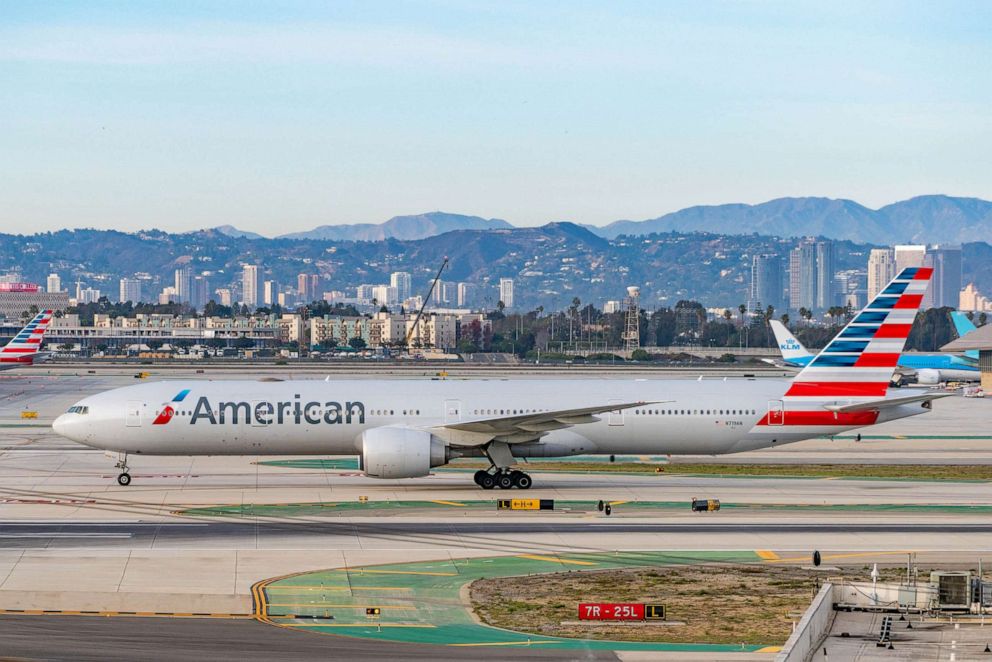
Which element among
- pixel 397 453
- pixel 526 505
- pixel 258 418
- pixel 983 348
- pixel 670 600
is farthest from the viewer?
pixel 983 348

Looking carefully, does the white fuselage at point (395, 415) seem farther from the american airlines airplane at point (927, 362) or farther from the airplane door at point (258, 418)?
the american airlines airplane at point (927, 362)

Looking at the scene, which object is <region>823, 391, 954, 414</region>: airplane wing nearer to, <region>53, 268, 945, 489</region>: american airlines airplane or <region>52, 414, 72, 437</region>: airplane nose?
<region>53, 268, 945, 489</region>: american airlines airplane

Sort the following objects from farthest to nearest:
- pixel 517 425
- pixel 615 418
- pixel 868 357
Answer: pixel 868 357 → pixel 615 418 → pixel 517 425

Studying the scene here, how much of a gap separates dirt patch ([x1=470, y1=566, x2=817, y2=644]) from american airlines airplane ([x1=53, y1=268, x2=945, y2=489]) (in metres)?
14.5

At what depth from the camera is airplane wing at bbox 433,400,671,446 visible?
45469mm

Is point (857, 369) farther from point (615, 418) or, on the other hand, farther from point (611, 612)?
point (611, 612)

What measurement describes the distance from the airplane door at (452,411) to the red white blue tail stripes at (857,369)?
11716 millimetres

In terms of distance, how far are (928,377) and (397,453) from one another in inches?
4099

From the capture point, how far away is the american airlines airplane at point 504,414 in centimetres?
4616

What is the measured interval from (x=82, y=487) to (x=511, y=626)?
2619cm

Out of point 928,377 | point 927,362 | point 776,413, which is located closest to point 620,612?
point 776,413

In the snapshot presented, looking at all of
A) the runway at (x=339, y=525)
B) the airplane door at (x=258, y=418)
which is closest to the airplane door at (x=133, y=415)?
the runway at (x=339, y=525)

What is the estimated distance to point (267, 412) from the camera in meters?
46.3

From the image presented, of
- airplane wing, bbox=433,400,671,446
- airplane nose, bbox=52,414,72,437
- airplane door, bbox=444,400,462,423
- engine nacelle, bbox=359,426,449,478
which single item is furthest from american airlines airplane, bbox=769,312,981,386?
airplane nose, bbox=52,414,72,437
